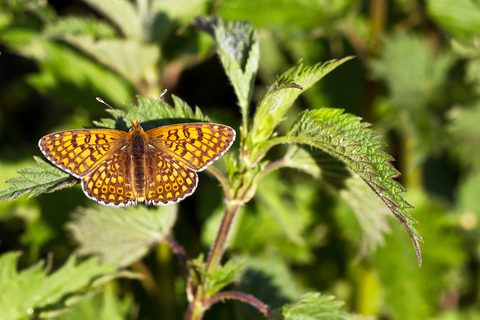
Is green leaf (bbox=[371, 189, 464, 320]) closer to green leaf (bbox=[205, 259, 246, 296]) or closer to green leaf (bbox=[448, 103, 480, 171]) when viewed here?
green leaf (bbox=[448, 103, 480, 171])

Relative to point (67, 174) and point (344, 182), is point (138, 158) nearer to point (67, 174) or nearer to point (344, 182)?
point (67, 174)

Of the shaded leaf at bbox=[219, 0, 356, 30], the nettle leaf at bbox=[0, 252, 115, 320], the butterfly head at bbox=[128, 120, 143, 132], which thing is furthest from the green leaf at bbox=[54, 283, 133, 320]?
the shaded leaf at bbox=[219, 0, 356, 30]

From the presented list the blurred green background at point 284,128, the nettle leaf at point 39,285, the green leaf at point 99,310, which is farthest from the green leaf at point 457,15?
the green leaf at point 99,310

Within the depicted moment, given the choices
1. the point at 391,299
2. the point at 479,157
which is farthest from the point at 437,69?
the point at 391,299

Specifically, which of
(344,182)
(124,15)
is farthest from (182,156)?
(124,15)

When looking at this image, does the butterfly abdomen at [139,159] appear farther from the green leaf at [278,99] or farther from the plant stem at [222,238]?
the green leaf at [278,99]
